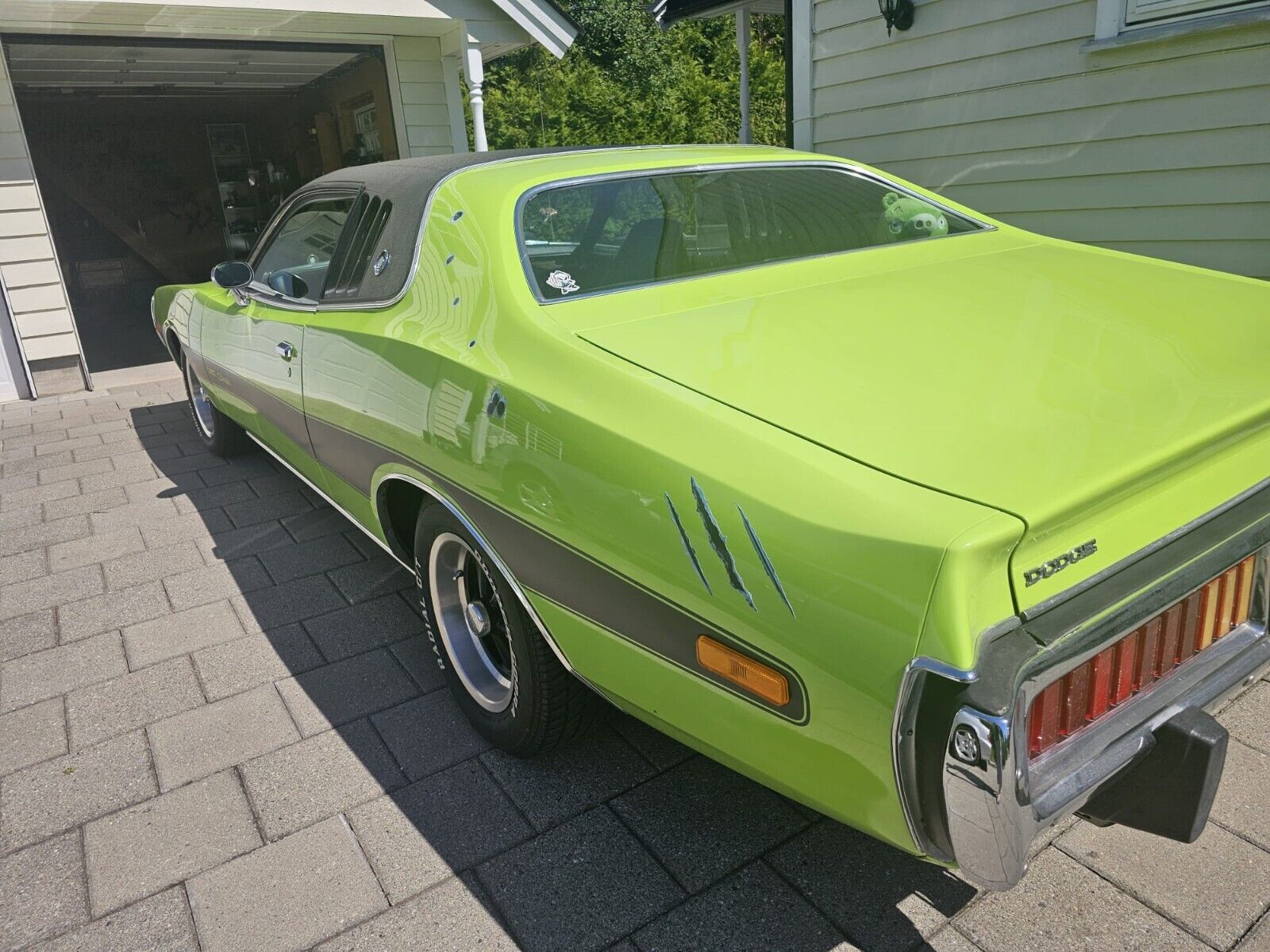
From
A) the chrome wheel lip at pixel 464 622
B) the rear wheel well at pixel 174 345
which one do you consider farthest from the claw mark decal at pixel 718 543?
the rear wheel well at pixel 174 345

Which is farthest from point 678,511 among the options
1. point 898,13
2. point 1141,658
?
point 898,13

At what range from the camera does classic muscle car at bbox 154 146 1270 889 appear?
135 centimetres

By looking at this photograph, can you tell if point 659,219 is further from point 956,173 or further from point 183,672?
point 956,173

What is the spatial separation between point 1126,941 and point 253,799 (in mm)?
2025

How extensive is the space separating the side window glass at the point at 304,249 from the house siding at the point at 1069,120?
4.27 metres

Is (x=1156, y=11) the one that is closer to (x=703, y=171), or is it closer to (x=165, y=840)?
(x=703, y=171)

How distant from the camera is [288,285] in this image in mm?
3191

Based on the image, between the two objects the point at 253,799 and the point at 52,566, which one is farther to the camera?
the point at 52,566

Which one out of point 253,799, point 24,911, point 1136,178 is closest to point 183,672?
point 253,799

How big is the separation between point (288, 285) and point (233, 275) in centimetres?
88

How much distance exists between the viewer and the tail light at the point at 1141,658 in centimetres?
146

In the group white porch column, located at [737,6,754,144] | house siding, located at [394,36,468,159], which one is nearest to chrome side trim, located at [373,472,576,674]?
house siding, located at [394,36,468,159]

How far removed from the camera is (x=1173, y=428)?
158cm

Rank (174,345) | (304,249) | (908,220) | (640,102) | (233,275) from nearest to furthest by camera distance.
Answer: (908,220), (304,249), (233,275), (174,345), (640,102)
